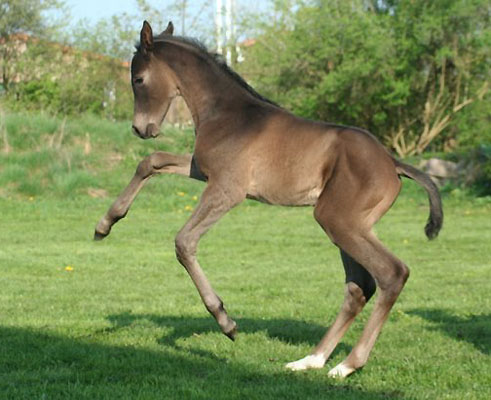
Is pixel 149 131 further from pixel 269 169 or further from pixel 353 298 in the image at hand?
pixel 353 298

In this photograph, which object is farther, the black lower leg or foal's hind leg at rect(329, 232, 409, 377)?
the black lower leg

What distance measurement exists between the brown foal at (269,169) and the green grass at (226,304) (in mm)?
566

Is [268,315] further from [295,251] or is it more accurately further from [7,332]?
[295,251]

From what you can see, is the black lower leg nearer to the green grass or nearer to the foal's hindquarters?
the foal's hindquarters

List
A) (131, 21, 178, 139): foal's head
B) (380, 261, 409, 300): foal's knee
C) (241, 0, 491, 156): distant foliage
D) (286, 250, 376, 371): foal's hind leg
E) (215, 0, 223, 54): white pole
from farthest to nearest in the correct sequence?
(215, 0, 223, 54): white pole → (241, 0, 491, 156): distant foliage → (131, 21, 178, 139): foal's head → (286, 250, 376, 371): foal's hind leg → (380, 261, 409, 300): foal's knee

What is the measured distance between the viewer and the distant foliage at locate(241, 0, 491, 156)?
30.6 metres

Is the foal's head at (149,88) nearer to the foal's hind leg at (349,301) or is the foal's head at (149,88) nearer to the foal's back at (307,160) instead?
the foal's back at (307,160)

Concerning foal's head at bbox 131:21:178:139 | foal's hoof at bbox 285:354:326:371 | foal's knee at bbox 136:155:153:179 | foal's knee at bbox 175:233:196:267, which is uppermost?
foal's head at bbox 131:21:178:139

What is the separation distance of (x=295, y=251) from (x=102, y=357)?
9546 millimetres

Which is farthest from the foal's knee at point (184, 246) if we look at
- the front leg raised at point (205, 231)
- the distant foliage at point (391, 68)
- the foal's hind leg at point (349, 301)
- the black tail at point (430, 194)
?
the distant foliage at point (391, 68)

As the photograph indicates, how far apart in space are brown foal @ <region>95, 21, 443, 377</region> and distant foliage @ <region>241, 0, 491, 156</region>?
24035 millimetres

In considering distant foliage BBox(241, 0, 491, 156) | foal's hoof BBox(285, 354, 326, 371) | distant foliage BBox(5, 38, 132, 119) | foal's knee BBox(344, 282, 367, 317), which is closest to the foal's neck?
foal's knee BBox(344, 282, 367, 317)

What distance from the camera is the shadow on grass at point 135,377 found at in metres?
5.81

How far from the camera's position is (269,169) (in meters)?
6.64
